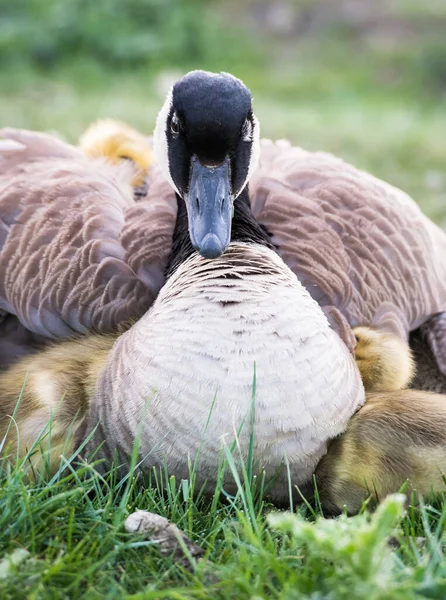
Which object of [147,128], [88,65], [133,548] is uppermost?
[88,65]

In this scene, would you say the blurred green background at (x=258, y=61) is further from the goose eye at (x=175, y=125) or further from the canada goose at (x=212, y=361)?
the canada goose at (x=212, y=361)

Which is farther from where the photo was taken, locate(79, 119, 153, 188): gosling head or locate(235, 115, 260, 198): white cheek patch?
locate(79, 119, 153, 188): gosling head

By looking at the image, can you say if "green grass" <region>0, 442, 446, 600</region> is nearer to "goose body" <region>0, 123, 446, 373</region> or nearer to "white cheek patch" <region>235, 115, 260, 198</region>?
"goose body" <region>0, 123, 446, 373</region>

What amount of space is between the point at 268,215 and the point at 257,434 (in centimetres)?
136

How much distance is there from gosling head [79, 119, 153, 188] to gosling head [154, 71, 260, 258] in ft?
3.68

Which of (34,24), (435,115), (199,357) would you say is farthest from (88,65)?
(199,357)

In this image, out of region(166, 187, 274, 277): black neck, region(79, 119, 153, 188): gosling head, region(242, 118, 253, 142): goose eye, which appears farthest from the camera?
region(79, 119, 153, 188): gosling head

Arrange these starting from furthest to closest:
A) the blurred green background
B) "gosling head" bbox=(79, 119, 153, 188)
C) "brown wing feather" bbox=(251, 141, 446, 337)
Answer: the blurred green background < "gosling head" bbox=(79, 119, 153, 188) < "brown wing feather" bbox=(251, 141, 446, 337)

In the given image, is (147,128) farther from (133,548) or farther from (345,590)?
(345,590)

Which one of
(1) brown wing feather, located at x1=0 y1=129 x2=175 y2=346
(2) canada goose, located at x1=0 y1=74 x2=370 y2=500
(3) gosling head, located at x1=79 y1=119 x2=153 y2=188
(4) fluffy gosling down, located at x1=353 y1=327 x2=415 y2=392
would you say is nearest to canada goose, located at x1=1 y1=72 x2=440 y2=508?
(2) canada goose, located at x1=0 y1=74 x2=370 y2=500

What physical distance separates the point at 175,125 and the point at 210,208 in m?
0.46

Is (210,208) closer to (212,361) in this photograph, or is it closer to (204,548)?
(212,361)

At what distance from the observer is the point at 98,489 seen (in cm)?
313

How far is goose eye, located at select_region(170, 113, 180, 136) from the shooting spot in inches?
145
